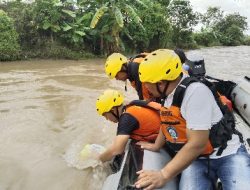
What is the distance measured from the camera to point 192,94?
2.49 m

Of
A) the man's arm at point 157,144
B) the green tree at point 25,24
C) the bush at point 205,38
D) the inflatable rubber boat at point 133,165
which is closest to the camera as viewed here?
the inflatable rubber boat at point 133,165

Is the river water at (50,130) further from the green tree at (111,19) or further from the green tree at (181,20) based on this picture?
the green tree at (181,20)

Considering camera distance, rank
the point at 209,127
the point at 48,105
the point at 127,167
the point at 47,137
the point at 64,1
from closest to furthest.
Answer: the point at 209,127
the point at 127,167
the point at 47,137
the point at 48,105
the point at 64,1

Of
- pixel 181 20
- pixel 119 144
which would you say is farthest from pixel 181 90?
pixel 181 20

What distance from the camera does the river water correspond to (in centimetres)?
468

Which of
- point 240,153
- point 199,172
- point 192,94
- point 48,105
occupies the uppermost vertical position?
point 192,94

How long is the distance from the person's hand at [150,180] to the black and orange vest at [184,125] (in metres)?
0.35

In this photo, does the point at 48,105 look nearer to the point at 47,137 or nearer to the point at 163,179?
the point at 47,137

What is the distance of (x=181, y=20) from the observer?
31.5 meters

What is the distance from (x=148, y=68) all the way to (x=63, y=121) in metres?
4.87

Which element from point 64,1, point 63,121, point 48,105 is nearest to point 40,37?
point 64,1

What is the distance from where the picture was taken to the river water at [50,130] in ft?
15.3

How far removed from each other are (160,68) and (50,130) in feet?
14.6

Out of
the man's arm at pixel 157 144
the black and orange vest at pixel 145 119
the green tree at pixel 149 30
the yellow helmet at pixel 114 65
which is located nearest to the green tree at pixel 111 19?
the green tree at pixel 149 30
